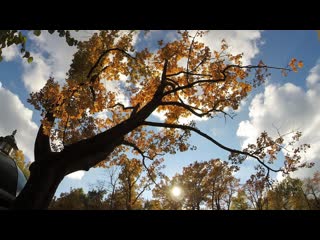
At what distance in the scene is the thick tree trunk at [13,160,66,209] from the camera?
10422 mm

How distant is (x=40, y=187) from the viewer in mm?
10844

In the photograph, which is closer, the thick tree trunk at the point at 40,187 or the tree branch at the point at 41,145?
the thick tree trunk at the point at 40,187

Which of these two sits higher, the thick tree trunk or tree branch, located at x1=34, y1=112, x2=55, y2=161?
tree branch, located at x1=34, y1=112, x2=55, y2=161

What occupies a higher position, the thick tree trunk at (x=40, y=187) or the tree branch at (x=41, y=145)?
the tree branch at (x=41, y=145)

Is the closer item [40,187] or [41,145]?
[40,187]

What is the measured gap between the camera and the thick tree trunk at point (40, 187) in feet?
34.2

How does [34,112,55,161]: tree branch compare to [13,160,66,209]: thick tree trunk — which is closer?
[13,160,66,209]: thick tree trunk

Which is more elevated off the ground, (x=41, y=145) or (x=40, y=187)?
(x=41, y=145)
